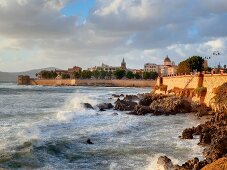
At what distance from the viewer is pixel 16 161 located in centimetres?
2120

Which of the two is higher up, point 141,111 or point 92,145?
point 141,111

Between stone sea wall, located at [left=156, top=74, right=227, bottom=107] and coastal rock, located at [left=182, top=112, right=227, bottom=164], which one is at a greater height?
stone sea wall, located at [left=156, top=74, right=227, bottom=107]

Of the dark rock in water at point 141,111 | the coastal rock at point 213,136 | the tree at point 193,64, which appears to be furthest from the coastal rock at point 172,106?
the tree at point 193,64

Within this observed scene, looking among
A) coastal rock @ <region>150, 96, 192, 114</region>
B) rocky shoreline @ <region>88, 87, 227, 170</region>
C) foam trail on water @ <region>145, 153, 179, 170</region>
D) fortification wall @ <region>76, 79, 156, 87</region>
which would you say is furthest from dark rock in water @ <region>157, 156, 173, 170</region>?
fortification wall @ <region>76, 79, 156, 87</region>

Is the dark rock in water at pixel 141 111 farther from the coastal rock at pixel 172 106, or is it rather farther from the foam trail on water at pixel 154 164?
the foam trail on water at pixel 154 164

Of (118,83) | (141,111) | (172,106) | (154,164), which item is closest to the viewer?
(154,164)

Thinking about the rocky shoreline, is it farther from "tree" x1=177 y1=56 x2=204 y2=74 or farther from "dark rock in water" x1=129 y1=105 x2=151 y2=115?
"tree" x1=177 y1=56 x2=204 y2=74

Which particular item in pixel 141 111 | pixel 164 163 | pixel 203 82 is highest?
pixel 203 82

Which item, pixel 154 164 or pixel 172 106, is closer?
pixel 154 164

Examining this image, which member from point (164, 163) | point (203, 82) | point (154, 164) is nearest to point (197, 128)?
point (154, 164)

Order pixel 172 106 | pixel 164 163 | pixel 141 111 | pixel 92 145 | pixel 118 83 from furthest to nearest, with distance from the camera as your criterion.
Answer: pixel 118 83 → pixel 172 106 → pixel 141 111 → pixel 92 145 → pixel 164 163

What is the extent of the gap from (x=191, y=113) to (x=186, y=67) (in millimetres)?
53113

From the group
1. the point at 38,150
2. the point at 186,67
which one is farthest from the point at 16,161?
the point at 186,67

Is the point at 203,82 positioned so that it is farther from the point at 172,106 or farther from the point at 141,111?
the point at 141,111
